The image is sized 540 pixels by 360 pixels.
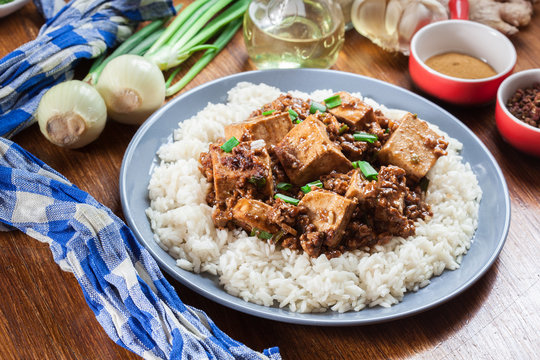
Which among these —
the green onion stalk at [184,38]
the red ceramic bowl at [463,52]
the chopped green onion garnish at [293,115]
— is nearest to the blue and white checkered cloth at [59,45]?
the green onion stalk at [184,38]

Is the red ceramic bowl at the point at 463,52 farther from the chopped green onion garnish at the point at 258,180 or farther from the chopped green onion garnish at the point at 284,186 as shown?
the chopped green onion garnish at the point at 258,180

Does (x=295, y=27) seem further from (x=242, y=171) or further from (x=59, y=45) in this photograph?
(x=59, y=45)

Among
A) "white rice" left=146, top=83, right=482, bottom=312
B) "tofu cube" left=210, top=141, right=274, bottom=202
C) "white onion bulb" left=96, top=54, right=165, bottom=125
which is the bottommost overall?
"white rice" left=146, top=83, right=482, bottom=312

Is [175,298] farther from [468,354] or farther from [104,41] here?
[104,41]

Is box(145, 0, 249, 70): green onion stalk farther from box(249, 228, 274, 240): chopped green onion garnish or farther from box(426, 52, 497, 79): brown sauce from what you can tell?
box(249, 228, 274, 240): chopped green onion garnish

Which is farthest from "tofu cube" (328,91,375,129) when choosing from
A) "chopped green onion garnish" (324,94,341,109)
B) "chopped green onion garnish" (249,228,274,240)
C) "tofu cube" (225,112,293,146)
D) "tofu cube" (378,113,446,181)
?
"chopped green onion garnish" (249,228,274,240)

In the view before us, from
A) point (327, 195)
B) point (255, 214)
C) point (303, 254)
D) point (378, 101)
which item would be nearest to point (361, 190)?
point (327, 195)

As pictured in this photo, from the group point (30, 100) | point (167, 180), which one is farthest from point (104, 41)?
point (167, 180)
